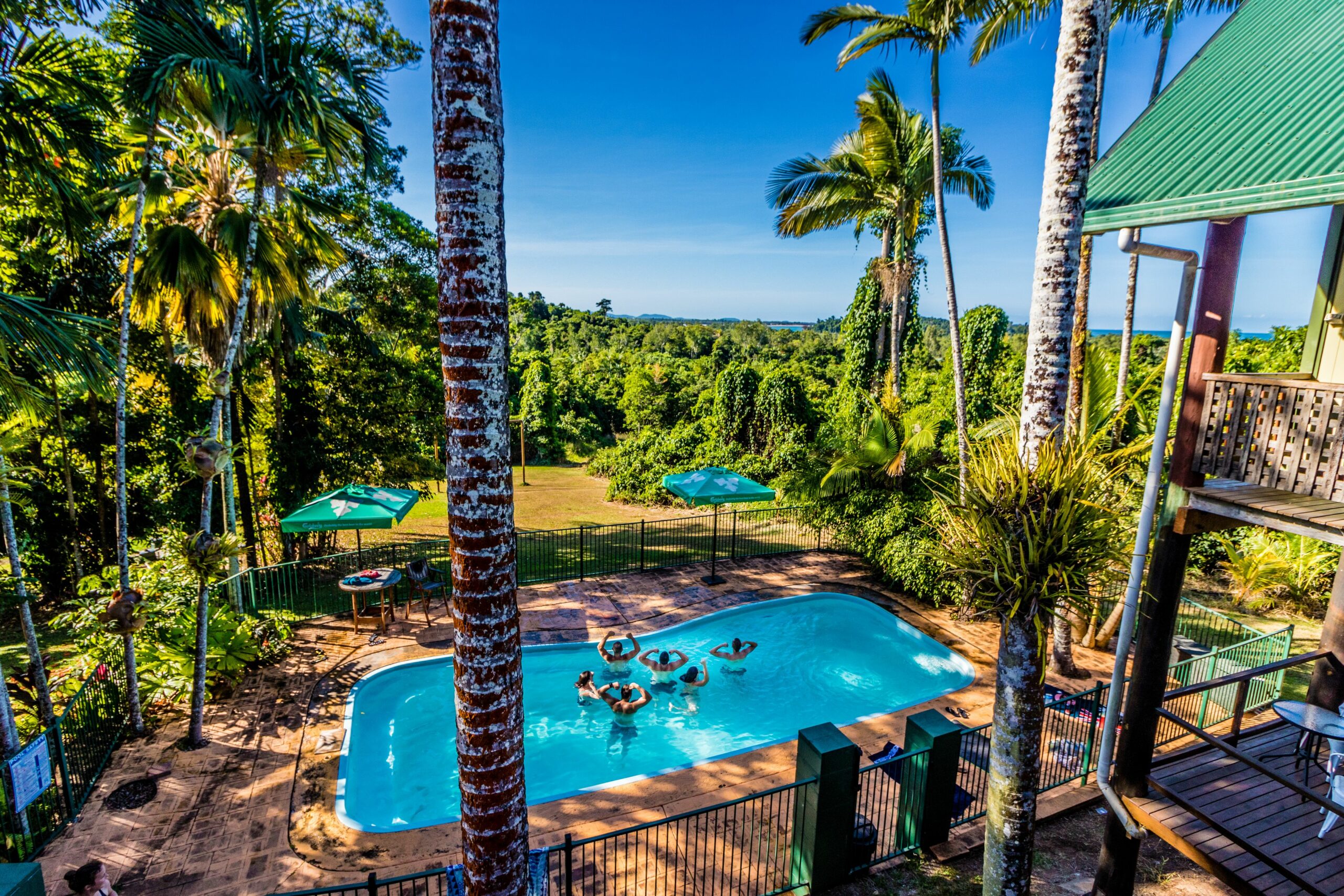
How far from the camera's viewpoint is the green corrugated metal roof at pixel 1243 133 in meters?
4.05

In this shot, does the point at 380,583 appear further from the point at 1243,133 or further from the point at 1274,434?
the point at 1243,133

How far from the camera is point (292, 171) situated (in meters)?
9.40

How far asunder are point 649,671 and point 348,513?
6165mm

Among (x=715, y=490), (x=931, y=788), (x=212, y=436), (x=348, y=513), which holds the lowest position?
(x=931, y=788)

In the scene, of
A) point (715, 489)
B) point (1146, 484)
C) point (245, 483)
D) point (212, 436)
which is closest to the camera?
point (1146, 484)

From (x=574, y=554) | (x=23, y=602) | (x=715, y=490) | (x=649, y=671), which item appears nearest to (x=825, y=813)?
(x=649, y=671)

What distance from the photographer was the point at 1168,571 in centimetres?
540

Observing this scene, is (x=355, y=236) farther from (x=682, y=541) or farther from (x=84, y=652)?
(x=682, y=541)

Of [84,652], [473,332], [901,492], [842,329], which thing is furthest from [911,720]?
[842,329]

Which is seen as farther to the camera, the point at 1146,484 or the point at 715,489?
the point at 715,489

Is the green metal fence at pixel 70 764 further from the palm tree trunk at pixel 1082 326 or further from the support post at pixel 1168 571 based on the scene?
the palm tree trunk at pixel 1082 326

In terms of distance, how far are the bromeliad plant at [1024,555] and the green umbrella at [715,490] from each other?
8.30 meters

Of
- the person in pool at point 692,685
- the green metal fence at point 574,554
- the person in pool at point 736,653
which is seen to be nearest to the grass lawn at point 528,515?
the green metal fence at point 574,554

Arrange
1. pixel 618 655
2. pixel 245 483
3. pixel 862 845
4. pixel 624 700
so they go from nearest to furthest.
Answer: pixel 862 845 → pixel 624 700 → pixel 618 655 → pixel 245 483
